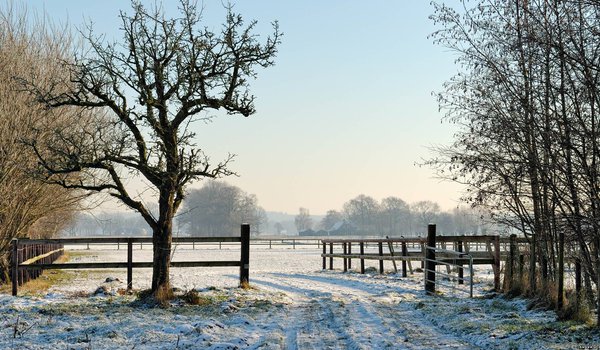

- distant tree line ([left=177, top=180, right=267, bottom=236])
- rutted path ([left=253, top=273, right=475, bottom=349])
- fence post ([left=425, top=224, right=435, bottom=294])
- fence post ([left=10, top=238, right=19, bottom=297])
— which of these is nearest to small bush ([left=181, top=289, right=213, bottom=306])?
rutted path ([left=253, top=273, right=475, bottom=349])

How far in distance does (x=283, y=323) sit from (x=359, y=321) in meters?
1.41

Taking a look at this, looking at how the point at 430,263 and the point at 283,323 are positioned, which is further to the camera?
the point at 430,263

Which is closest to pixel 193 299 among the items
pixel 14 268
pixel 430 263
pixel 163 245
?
pixel 163 245

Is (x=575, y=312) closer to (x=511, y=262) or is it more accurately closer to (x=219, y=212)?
(x=511, y=262)

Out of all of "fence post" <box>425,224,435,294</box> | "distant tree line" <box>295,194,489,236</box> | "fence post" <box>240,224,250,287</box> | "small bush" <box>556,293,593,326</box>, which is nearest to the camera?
"small bush" <box>556,293,593,326</box>

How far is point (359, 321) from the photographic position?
38.2 feet

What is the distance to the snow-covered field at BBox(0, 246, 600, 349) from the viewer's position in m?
9.55

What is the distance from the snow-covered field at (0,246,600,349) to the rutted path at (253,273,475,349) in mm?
18

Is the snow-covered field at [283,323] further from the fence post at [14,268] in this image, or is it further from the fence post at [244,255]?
the fence post at [244,255]

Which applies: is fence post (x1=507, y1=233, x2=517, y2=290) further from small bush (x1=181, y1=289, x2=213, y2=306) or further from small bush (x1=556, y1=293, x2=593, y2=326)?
small bush (x1=181, y1=289, x2=213, y2=306)

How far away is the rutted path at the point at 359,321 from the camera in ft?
31.6

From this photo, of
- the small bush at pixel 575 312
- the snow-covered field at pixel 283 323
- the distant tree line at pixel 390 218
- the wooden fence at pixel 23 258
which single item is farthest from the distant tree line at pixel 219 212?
the small bush at pixel 575 312

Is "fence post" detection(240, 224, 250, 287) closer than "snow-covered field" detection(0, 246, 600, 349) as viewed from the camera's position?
No

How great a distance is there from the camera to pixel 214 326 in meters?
10.6
